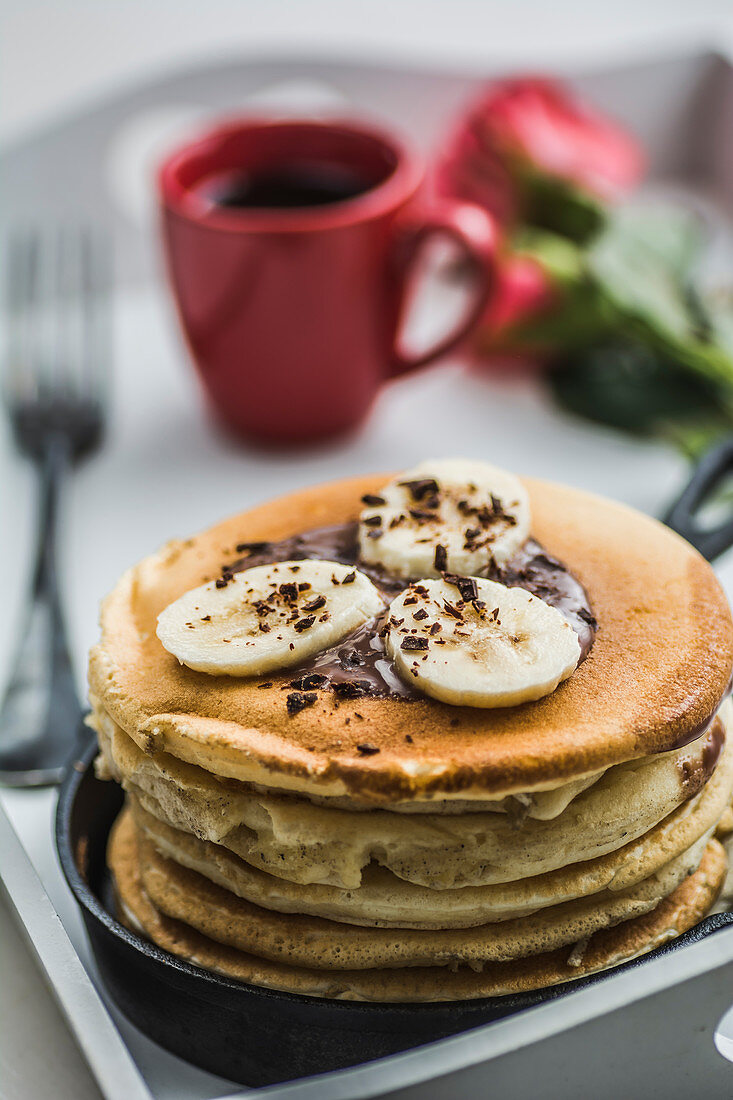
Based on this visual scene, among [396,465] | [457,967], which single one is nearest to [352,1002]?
[457,967]

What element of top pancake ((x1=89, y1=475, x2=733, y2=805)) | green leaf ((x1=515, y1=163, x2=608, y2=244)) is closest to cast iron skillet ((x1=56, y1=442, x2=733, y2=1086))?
top pancake ((x1=89, y1=475, x2=733, y2=805))

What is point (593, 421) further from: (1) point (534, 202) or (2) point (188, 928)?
(2) point (188, 928)

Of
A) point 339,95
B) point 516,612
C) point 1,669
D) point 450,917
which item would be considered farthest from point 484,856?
point 339,95

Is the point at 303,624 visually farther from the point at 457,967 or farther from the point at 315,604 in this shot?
the point at 457,967

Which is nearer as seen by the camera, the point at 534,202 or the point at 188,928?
the point at 188,928

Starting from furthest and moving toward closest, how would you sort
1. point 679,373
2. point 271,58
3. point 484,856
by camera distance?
point 271,58 → point 679,373 → point 484,856

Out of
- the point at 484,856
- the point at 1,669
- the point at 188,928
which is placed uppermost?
the point at 484,856

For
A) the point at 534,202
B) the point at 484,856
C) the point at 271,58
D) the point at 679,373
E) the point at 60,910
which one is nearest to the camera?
the point at 484,856
